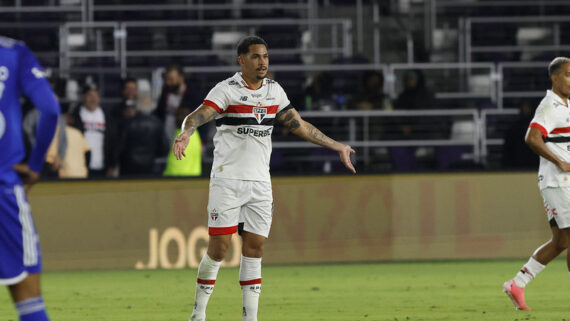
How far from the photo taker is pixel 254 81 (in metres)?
7.93

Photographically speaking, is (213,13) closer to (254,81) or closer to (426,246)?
(426,246)

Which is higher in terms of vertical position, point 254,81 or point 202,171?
point 254,81

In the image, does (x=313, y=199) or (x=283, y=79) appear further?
(x=283, y=79)

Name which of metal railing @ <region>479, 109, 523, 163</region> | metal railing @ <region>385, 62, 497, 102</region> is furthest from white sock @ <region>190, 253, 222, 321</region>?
metal railing @ <region>385, 62, 497, 102</region>

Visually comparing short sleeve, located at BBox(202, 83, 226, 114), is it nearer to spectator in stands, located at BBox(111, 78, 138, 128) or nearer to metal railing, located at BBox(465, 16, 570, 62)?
spectator in stands, located at BBox(111, 78, 138, 128)

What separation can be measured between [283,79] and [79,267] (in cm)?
518

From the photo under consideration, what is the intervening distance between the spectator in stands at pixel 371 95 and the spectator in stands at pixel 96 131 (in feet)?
13.2

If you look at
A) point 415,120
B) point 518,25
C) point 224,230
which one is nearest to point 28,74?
point 224,230

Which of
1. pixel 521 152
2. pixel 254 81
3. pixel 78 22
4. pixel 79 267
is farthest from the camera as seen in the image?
pixel 78 22

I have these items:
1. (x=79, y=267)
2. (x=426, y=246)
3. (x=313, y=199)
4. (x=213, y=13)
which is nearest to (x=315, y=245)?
(x=313, y=199)

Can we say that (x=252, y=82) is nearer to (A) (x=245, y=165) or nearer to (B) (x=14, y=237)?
(A) (x=245, y=165)

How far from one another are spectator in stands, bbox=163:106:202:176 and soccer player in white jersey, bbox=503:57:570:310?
5.97m

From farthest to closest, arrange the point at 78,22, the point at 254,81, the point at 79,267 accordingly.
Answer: the point at 78,22 < the point at 79,267 < the point at 254,81

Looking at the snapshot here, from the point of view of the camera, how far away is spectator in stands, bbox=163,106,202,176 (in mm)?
14383
